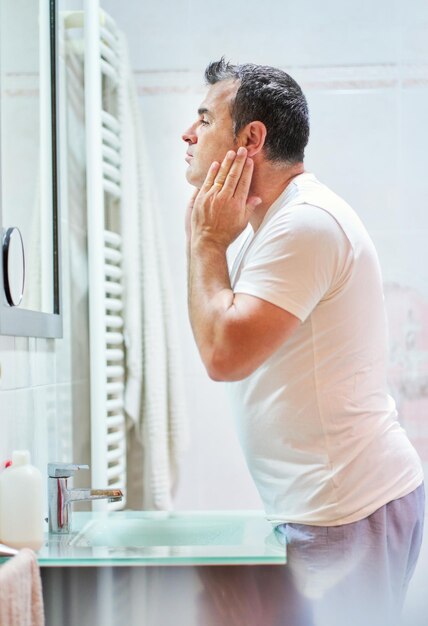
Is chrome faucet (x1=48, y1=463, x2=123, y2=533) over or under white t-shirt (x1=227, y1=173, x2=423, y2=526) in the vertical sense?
under

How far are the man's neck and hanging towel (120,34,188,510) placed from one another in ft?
1.66

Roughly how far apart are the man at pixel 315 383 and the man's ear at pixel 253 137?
82 millimetres

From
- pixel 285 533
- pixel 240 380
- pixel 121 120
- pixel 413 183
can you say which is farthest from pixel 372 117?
pixel 285 533

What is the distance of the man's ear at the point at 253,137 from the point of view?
1364 mm

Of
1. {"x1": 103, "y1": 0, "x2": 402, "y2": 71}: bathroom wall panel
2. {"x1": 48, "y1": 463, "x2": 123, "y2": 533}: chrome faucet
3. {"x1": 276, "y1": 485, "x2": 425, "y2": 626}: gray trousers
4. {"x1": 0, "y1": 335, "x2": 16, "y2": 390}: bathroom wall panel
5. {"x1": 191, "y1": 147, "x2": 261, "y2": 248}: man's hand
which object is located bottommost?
{"x1": 276, "y1": 485, "x2": 425, "y2": 626}: gray trousers

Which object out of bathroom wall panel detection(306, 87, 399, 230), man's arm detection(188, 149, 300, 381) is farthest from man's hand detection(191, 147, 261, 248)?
bathroom wall panel detection(306, 87, 399, 230)

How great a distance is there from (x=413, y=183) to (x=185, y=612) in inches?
39.2

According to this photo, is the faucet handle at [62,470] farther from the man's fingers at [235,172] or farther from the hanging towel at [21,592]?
the man's fingers at [235,172]

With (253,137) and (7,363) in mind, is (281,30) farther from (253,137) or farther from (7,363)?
(7,363)

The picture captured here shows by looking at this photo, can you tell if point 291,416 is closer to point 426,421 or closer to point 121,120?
point 426,421

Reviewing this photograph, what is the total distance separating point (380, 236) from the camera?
5.77 feet

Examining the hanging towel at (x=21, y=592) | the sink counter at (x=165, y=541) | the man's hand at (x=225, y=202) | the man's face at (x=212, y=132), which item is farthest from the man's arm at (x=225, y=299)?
the hanging towel at (x=21, y=592)

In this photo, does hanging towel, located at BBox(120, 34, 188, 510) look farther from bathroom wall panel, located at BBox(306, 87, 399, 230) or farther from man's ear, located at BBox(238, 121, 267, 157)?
man's ear, located at BBox(238, 121, 267, 157)

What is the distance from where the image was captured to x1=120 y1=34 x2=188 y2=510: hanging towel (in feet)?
5.89
